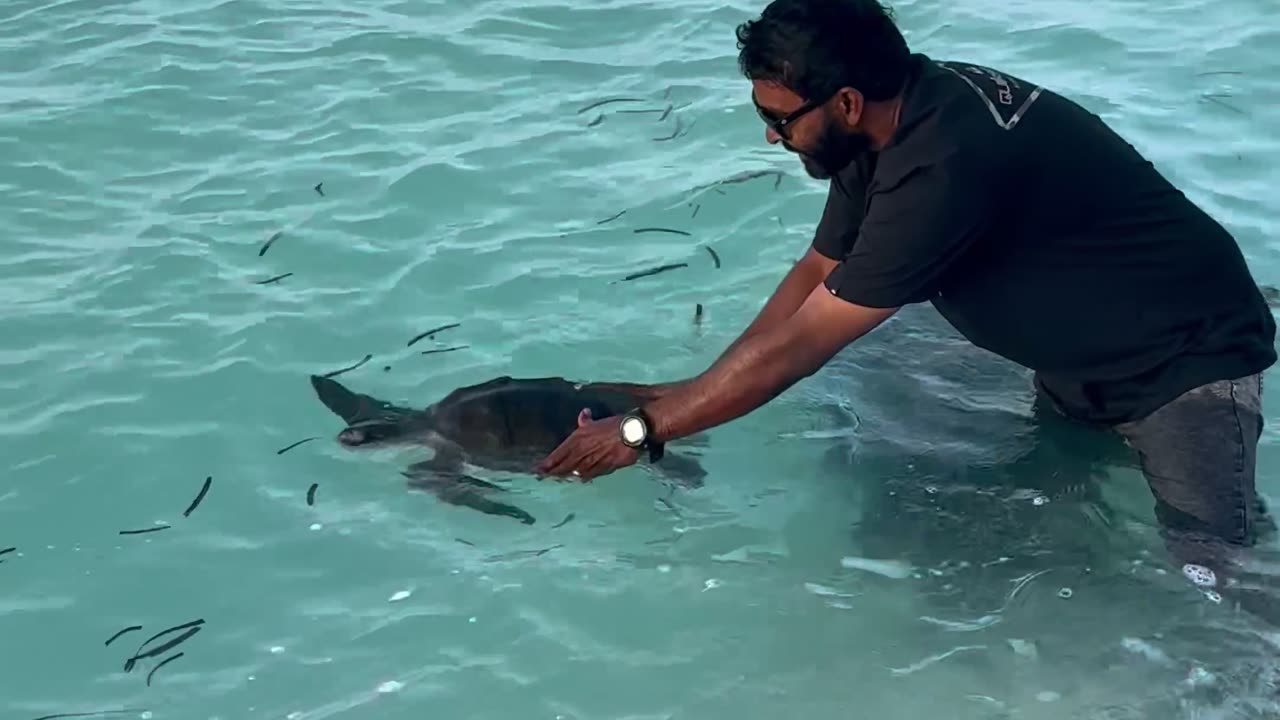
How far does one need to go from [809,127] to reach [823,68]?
21 centimetres

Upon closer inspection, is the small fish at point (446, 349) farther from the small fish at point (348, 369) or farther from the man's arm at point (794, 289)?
the man's arm at point (794, 289)

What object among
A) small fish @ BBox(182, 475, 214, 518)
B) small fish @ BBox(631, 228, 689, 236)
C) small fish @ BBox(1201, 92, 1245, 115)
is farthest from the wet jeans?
small fish @ BBox(1201, 92, 1245, 115)

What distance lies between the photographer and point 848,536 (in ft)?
15.1

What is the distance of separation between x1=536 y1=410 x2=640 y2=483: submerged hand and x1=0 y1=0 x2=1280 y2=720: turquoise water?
1.25ft

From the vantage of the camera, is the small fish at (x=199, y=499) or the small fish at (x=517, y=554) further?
the small fish at (x=199, y=499)

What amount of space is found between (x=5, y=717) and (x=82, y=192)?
384 cm

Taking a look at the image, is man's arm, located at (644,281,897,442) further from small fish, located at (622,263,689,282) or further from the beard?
small fish, located at (622,263,689,282)

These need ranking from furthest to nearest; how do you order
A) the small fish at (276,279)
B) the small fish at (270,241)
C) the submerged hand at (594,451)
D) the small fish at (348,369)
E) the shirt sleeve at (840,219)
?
the small fish at (270,241)
the small fish at (276,279)
the small fish at (348,369)
the shirt sleeve at (840,219)
the submerged hand at (594,451)

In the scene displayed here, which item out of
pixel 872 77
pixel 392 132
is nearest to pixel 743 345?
pixel 872 77

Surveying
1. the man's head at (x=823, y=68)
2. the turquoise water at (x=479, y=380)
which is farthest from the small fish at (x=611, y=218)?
the man's head at (x=823, y=68)

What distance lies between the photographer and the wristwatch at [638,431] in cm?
405

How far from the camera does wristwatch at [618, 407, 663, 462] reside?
4.05 m

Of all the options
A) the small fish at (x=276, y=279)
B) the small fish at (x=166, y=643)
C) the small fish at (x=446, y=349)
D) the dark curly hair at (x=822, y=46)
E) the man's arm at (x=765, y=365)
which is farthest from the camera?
the small fish at (x=276, y=279)

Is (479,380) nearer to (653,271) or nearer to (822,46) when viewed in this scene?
(653,271)
